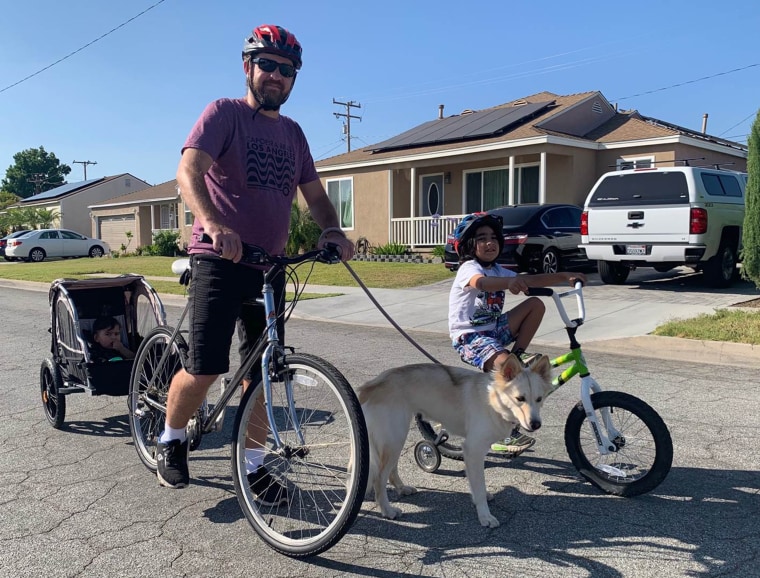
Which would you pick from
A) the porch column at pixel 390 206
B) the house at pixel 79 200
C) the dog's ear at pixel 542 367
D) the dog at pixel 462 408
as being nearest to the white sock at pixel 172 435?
the dog at pixel 462 408

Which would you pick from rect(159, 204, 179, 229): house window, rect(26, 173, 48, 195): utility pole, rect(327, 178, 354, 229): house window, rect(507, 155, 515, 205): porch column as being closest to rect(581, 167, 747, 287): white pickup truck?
rect(507, 155, 515, 205): porch column

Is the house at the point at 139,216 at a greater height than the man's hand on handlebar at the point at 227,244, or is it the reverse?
the house at the point at 139,216

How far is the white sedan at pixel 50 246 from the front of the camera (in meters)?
31.9

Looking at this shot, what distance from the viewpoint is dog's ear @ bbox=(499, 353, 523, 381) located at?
3.19 meters

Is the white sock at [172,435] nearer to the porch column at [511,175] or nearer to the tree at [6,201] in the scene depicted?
the porch column at [511,175]

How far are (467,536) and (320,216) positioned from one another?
184cm

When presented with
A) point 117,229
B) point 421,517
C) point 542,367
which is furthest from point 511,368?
point 117,229

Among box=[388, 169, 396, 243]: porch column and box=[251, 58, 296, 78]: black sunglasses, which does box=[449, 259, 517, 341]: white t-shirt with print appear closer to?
box=[251, 58, 296, 78]: black sunglasses

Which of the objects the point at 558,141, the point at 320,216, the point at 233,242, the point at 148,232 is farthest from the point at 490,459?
the point at 148,232

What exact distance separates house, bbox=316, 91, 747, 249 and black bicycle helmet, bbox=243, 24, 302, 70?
1667 cm

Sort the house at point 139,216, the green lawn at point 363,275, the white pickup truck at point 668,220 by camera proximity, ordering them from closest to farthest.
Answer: the white pickup truck at point 668,220, the green lawn at point 363,275, the house at point 139,216

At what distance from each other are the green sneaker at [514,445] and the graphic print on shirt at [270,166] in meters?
1.86

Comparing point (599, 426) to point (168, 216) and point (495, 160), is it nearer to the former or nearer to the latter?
point (495, 160)

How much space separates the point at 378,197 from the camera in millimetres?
24188
